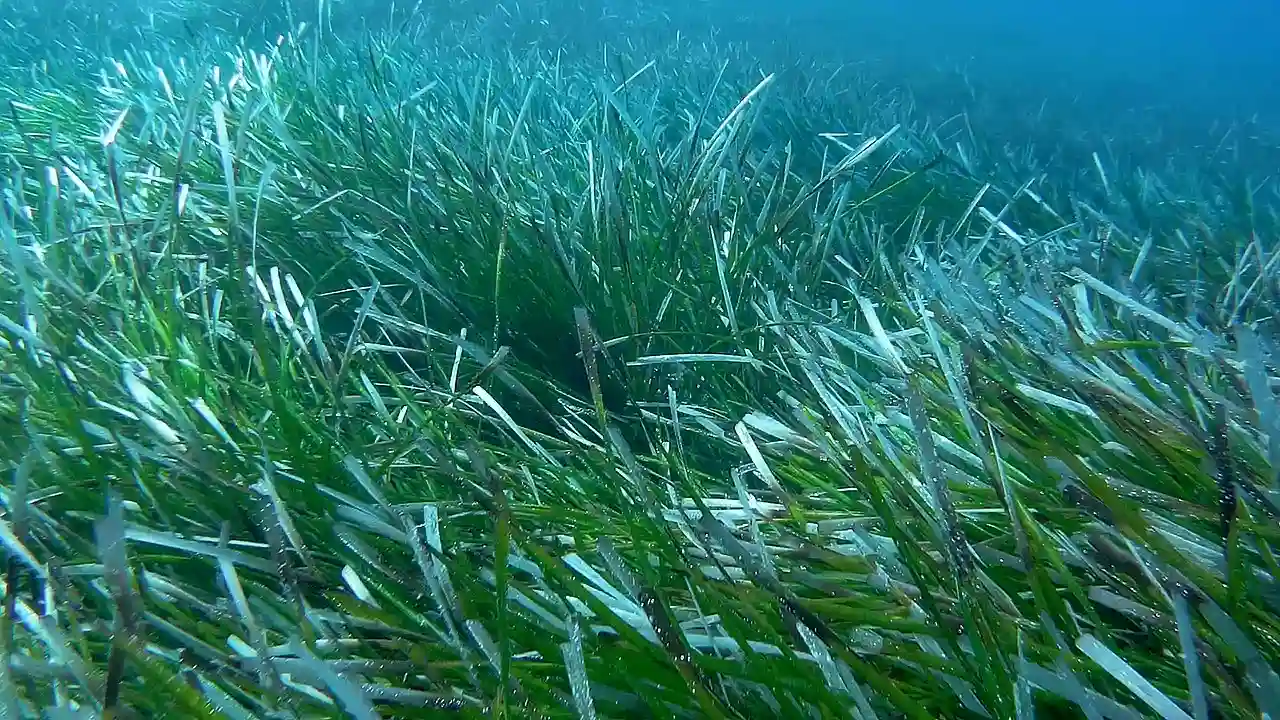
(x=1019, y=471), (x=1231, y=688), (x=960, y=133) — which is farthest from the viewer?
(x=960, y=133)

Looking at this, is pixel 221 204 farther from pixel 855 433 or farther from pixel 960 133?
pixel 960 133

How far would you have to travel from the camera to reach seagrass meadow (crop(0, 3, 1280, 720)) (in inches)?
10.2

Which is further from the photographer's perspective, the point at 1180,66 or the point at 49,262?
the point at 1180,66

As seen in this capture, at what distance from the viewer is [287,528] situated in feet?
1.03

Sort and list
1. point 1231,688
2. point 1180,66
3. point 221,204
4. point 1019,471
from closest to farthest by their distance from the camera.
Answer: point 1231,688
point 1019,471
point 221,204
point 1180,66

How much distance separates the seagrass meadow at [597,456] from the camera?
0.85ft

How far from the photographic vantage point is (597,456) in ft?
1.33

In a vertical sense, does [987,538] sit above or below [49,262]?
below

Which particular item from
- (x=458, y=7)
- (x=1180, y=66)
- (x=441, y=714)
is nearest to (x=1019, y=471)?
(x=441, y=714)

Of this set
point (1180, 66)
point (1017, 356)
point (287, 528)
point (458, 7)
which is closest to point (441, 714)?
point (287, 528)

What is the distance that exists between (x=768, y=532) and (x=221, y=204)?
0.55 metres

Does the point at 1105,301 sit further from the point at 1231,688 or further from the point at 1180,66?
the point at 1180,66

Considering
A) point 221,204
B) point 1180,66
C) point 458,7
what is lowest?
point 1180,66

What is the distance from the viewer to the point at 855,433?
1.19 feet
